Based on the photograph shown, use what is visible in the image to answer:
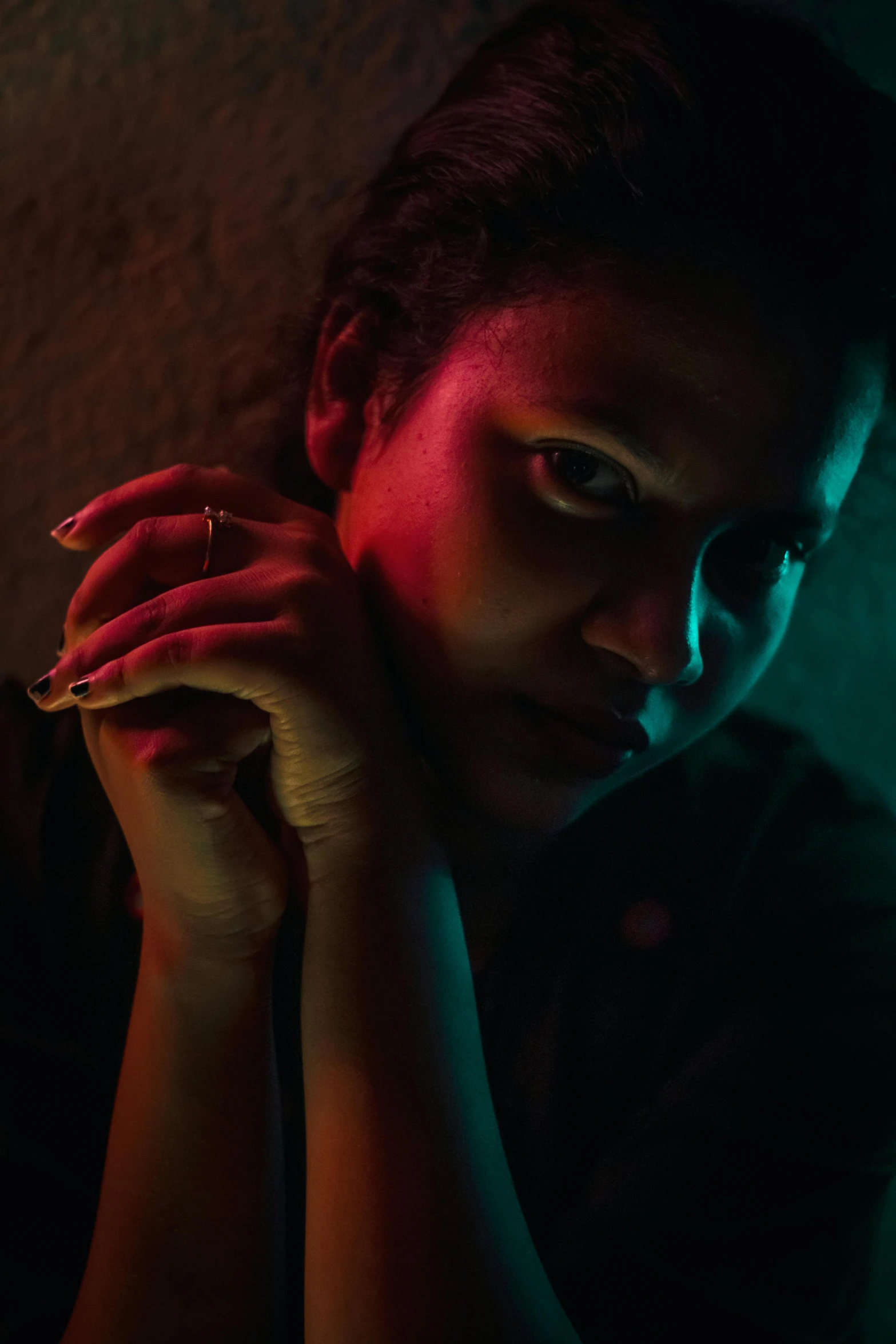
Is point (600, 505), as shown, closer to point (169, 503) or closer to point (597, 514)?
point (597, 514)

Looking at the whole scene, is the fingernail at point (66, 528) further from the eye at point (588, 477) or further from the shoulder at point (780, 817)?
the shoulder at point (780, 817)

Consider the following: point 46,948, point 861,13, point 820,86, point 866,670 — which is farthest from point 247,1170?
point 861,13

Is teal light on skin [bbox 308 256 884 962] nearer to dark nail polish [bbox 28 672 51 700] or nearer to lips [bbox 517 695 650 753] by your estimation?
lips [bbox 517 695 650 753]

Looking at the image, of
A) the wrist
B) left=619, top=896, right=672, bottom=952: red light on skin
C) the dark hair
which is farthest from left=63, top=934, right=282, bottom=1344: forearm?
the dark hair

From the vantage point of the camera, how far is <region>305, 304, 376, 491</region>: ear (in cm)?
50

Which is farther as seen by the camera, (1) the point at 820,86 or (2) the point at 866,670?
(2) the point at 866,670

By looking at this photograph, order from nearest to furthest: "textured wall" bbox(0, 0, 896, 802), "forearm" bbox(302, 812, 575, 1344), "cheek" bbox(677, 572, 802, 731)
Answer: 1. "forearm" bbox(302, 812, 575, 1344)
2. "cheek" bbox(677, 572, 802, 731)
3. "textured wall" bbox(0, 0, 896, 802)

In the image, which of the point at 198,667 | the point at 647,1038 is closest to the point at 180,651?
the point at 198,667

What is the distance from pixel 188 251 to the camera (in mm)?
596

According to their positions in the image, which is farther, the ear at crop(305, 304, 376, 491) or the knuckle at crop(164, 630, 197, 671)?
the ear at crop(305, 304, 376, 491)

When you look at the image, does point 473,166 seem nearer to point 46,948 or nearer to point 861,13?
point 861,13

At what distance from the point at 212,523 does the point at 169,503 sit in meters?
0.04

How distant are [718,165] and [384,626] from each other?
26 cm

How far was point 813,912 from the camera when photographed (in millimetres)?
525
